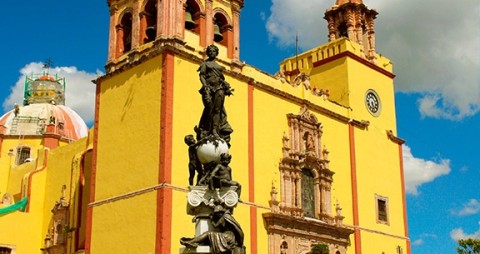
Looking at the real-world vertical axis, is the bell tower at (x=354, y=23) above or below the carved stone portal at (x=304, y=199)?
above

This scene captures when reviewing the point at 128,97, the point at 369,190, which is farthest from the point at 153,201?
the point at 369,190

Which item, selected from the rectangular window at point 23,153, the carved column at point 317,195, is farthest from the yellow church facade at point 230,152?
the rectangular window at point 23,153

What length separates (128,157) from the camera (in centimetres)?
2081

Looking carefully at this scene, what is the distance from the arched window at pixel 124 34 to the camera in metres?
22.8

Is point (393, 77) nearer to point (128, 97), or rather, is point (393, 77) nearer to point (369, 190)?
point (369, 190)

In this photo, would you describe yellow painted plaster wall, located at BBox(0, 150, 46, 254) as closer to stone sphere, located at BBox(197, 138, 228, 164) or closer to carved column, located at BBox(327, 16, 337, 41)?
carved column, located at BBox(327, 16, 337, 41)

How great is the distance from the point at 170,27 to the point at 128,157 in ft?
13.5

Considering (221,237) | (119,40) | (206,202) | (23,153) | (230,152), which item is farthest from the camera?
(23,153)

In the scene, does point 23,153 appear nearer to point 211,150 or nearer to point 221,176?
point 211,150

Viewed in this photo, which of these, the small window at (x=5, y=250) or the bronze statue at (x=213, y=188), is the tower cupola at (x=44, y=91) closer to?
the small window at (x=5, y=250)

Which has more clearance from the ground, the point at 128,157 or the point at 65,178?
the point at 65,178

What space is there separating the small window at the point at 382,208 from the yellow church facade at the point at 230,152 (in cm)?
5

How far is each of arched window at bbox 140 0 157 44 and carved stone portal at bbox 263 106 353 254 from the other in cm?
545

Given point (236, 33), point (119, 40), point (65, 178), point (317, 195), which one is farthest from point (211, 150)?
point (65, 178)
